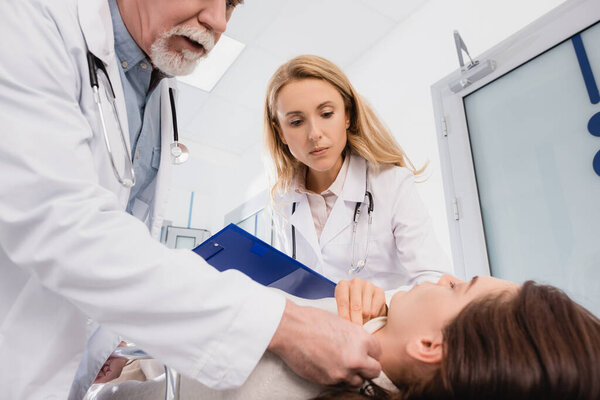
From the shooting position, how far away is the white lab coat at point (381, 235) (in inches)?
49.3

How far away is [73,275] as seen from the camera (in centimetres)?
53

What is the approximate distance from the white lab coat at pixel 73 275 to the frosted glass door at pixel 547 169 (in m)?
1.48

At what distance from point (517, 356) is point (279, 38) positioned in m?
2.73

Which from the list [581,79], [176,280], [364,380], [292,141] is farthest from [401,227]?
[581,79]

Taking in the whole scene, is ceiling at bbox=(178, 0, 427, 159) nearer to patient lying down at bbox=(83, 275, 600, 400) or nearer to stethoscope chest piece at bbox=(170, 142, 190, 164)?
stethoscope chest piece at bbox=(170, 142, 190, 164)

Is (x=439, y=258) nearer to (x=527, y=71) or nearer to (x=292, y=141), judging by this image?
(x=292, y=141)

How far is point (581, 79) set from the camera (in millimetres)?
1607

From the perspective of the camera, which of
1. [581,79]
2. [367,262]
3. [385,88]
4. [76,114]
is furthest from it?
[385,88]

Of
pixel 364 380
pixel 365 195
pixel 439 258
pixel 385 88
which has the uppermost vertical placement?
pixel 385 88

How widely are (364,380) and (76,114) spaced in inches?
25.2

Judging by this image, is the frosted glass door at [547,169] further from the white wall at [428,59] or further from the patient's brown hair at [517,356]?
the patient's brown hair at [517,356]

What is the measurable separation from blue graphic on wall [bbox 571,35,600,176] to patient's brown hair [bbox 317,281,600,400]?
122 cm

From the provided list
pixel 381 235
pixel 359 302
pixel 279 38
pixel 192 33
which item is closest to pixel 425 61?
pixel 279 38

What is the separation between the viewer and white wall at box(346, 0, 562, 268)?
1.96 meters
